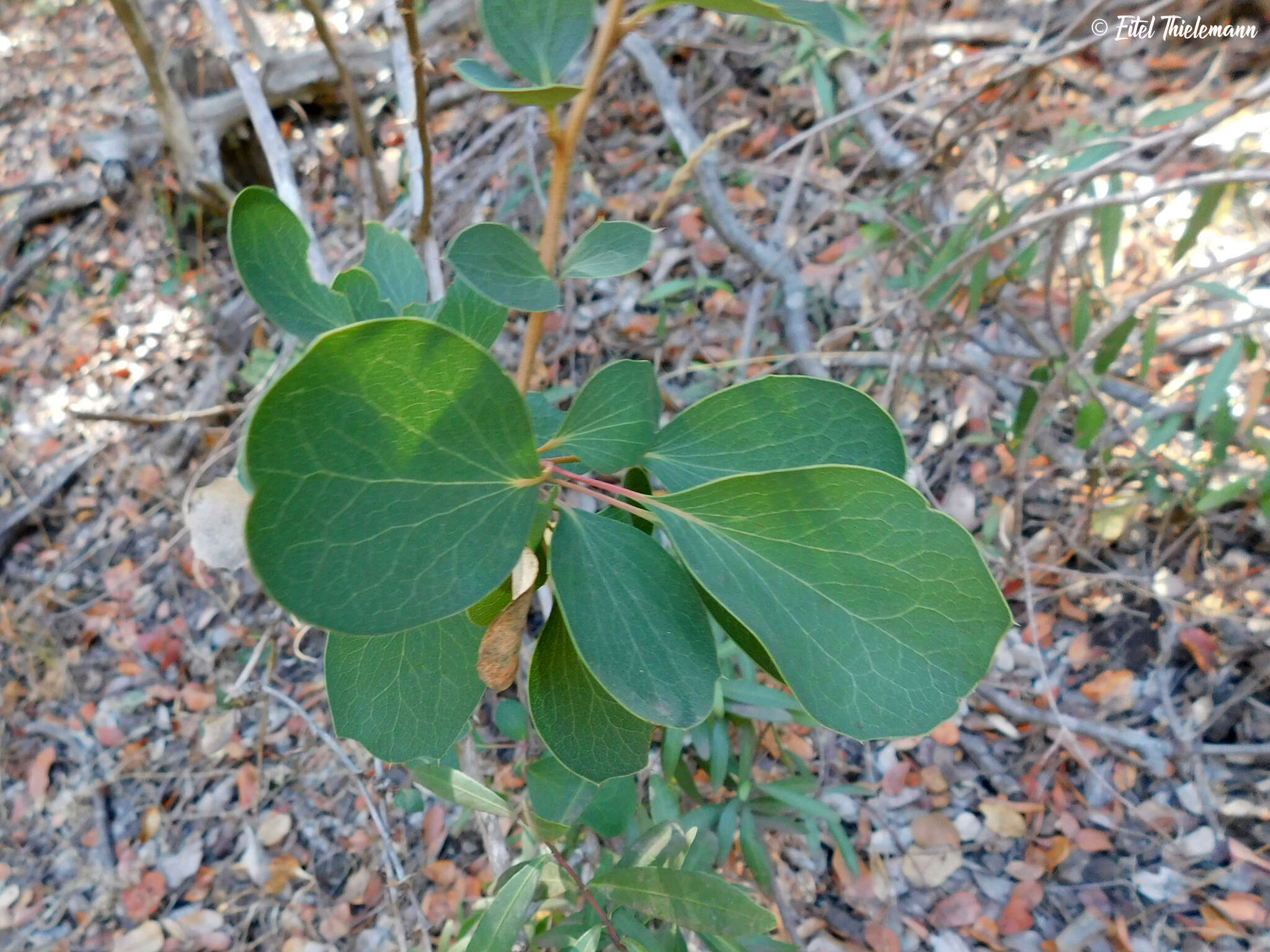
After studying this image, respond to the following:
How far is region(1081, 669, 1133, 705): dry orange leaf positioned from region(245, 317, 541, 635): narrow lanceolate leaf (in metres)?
1.54

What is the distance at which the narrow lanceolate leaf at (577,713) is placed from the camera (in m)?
0.49

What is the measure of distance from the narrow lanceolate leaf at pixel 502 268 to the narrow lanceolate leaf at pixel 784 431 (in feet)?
0.47

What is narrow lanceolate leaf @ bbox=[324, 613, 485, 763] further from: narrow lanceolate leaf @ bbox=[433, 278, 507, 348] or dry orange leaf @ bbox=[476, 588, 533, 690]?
narrow lanceolate leaf @ bbox=[433, 278, 507, 348]

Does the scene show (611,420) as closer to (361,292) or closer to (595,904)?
(361,292)

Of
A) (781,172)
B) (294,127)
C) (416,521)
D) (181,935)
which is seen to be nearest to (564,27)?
(416,521)

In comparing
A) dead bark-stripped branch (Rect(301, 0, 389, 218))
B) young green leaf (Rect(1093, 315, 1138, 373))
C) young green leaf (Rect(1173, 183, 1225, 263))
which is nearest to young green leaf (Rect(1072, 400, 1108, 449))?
young green leaf (Rect(1093, 315, 1138, 373))

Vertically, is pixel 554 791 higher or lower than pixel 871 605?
lower

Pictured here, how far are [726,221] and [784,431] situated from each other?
1671 millimetres

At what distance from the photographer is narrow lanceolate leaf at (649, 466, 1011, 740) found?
0.39 m

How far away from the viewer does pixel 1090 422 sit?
1.35m

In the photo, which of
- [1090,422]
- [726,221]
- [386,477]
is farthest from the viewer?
[726,221]

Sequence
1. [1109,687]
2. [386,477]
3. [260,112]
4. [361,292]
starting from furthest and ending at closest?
[1109,687] → [260,112] → [361,292] → [386,477]

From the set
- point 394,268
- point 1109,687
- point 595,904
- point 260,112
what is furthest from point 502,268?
point 1109,687

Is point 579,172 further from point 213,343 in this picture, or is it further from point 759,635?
point 759,635
